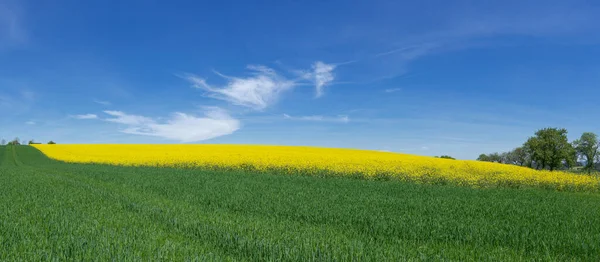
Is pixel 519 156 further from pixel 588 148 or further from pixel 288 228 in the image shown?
pixel 288 228

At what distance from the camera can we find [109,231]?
699 cm

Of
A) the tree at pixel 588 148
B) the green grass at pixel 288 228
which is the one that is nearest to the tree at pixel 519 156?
the tree at pixel 588 148

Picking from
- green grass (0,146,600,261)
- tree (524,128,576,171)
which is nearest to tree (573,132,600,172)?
tree (524,128,576,171)

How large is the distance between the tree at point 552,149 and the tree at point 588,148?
10165 millimetres

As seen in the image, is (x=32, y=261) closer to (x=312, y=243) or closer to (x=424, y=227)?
(x=312, y=243)

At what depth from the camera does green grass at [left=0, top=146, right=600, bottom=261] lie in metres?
6.04

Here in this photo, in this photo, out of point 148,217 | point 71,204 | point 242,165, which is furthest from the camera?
point 242,165

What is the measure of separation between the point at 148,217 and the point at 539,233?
8639mm

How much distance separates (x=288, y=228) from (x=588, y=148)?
9016cm

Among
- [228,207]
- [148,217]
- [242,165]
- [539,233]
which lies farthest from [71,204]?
[242,165]

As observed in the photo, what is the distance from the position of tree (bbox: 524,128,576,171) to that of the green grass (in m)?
64.1

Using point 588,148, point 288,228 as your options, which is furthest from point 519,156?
point 288,228

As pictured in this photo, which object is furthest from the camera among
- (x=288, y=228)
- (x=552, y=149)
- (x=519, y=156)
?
(x=519, y=156)

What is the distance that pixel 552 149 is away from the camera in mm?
68812
